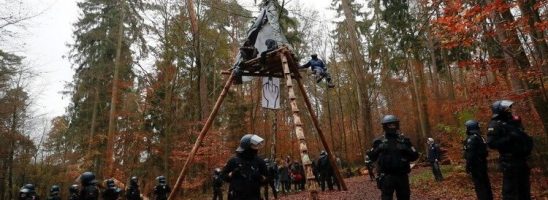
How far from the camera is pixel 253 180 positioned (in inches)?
247

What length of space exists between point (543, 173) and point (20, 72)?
16.5m

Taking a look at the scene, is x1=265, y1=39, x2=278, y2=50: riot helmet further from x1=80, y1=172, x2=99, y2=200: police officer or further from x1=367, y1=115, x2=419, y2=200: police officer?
x1=80, y1=172, x2=99, y2=200: police officer

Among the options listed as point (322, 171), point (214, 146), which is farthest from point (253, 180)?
point (214, 146)

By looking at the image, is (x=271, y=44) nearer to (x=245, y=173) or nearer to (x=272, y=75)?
(x=272, y=75)

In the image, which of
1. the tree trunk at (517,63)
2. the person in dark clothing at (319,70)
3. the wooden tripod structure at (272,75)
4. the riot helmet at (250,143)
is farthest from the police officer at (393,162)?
the tree trunk at (517,63)

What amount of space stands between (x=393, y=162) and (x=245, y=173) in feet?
7.53

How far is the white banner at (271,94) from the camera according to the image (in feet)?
37.9

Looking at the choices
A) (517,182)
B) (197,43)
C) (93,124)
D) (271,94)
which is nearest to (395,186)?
(517,182)

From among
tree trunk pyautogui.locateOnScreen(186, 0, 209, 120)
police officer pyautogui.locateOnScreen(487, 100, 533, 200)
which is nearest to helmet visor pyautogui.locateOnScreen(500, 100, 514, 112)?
police officer pyautogui.locateOnScreen(487, 100, 533, 200)

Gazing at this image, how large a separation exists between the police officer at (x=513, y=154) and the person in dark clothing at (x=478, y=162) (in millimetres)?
1549

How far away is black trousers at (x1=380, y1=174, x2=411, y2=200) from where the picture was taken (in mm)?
6199

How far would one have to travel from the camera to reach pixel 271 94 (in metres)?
11.8

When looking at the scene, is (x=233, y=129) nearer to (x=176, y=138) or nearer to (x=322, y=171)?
(x=176, y=138)

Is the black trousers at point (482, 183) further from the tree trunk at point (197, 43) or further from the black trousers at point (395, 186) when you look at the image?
the tree trunk at point (197, 43)
